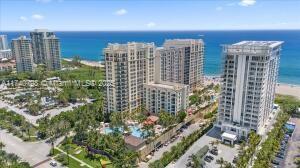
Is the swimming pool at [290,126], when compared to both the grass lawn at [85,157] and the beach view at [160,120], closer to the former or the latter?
the beach view at [160,120]

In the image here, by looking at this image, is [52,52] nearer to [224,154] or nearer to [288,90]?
[224,154]

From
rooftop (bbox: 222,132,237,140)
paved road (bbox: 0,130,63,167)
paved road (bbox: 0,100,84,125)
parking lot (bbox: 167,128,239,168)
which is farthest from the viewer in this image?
paved road (bbox: 0,100,84,125)

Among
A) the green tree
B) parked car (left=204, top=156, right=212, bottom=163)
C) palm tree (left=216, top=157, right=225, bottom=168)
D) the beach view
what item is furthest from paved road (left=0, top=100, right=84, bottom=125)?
A: palm tree (left=216, top=157, right=225, bottom=168)

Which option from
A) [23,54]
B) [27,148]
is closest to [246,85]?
[27,148]

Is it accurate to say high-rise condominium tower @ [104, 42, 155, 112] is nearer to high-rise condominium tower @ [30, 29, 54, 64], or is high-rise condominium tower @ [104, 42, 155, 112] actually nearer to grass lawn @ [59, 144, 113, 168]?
grass lawn @ [59, 144, 113, 168]

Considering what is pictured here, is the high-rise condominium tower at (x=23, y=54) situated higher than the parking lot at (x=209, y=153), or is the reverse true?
the high-rise condominium tower at (x=23, y=54)

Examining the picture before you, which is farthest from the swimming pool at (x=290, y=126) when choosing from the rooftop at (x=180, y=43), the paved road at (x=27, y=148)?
the paved road at (x=27, y=148)

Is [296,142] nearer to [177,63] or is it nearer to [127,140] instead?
[127,140]
